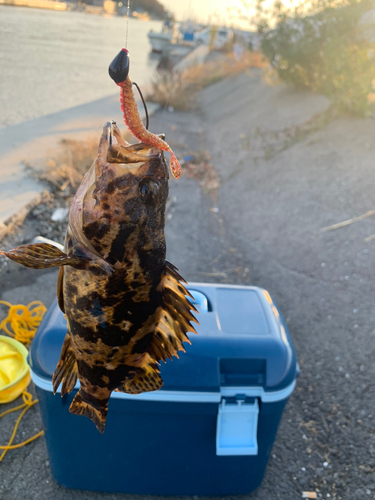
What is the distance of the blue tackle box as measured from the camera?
2053mm

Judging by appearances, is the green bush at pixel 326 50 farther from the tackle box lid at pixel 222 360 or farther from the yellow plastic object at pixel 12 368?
the yellow plastic object at pixel 12 368

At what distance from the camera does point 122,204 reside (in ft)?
4.07

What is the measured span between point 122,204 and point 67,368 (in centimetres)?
76

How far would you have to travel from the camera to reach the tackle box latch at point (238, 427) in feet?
6.89

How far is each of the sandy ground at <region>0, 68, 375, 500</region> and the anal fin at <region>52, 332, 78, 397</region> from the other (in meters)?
1.63

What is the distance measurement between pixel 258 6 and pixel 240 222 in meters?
7.39

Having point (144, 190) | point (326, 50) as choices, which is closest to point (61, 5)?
point (144, 190)

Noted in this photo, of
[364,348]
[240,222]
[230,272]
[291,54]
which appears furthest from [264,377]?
[291,54]

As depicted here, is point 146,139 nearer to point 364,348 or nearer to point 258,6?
point 364,348

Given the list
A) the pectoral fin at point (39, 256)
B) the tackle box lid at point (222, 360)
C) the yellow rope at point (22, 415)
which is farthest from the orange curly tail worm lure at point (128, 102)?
the yellow rope at point (22, 415)

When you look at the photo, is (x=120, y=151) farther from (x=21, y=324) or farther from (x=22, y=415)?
(x=21, y=324)

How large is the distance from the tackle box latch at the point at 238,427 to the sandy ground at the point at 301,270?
0.95m

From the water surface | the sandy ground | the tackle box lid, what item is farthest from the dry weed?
the tackle box lid

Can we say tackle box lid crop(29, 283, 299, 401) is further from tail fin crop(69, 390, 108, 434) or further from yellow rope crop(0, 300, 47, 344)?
yellow rope crop(0, 300, 47, 344)
